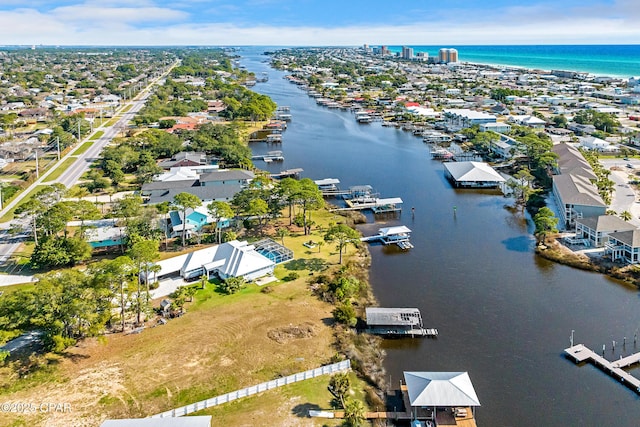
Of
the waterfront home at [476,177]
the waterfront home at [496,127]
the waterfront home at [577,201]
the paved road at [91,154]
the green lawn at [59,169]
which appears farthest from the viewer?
the waterfront home at [496,127]

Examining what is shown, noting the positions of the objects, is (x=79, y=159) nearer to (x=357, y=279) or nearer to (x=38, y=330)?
(x=38, y=330)

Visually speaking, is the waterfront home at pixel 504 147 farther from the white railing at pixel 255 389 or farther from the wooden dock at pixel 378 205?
the white railing at pixel 255 389

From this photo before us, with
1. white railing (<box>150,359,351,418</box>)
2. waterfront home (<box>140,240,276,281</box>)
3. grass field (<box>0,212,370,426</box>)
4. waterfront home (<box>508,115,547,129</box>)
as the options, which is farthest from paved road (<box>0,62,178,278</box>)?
waterfront home (<box>508,115,547,129</box>)

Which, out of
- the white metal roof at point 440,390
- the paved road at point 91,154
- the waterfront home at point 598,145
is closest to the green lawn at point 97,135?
the paved road at point 91,154

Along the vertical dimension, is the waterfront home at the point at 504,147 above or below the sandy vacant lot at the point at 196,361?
above

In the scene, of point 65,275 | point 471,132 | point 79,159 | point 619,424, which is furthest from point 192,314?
point 471,132

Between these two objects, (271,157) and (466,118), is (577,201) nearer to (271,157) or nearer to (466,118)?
(271,157)

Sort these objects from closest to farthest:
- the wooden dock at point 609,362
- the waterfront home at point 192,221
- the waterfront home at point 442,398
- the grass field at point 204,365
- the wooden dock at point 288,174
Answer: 1. the waterfront home at point 442,398
2. the grass field at point 204,365
3. the wooden dock at point 609,362
4. the waterfront home at point 192,221
5. the wooden dock at point 288,174

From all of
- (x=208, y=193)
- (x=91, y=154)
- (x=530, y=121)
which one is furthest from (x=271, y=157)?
(x=530, y=121)
